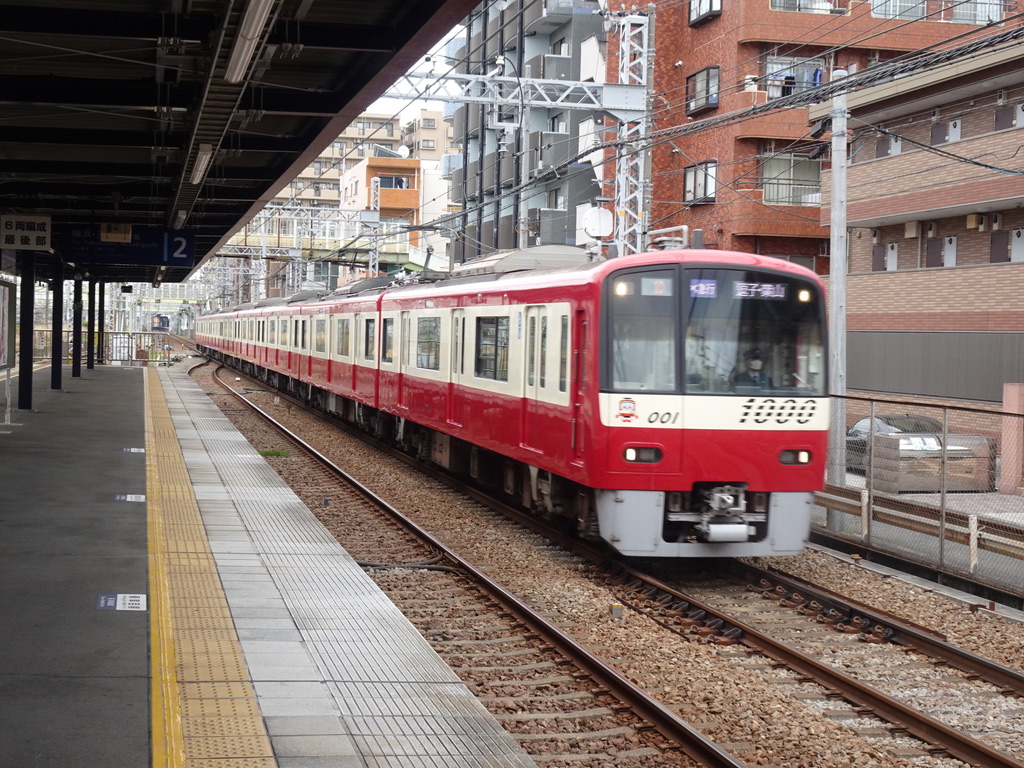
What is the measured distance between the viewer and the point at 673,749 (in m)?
5.72

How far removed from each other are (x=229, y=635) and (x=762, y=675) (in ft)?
10.6

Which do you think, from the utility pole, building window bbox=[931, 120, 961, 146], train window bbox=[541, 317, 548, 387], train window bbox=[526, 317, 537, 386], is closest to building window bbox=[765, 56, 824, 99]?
building window bbox=[931, 120, 961, 146]

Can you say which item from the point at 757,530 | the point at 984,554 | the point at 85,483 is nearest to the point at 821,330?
the point at 757,530

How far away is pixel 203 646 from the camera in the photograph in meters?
6.69

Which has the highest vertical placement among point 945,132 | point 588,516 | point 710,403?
point 945,132

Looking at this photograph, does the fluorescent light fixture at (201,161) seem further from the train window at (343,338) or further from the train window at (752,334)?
the train window at (343,338)

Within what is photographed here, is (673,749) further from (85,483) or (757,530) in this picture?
(85,483)

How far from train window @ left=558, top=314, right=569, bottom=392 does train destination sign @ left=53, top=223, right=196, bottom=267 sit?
13.5 metres

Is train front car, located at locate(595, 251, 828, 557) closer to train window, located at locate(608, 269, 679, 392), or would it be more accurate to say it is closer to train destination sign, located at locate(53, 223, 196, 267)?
train window, located at locate(608, 269, 679, 392)

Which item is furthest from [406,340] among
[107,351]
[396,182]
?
[396,182]

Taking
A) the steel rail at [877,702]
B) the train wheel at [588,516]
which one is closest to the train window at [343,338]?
the train wheel at [588,516]

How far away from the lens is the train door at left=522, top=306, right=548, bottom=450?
1076cm

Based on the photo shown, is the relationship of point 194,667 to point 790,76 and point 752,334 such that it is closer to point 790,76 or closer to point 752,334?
point 752,334

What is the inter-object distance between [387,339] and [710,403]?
9762 millimetres
